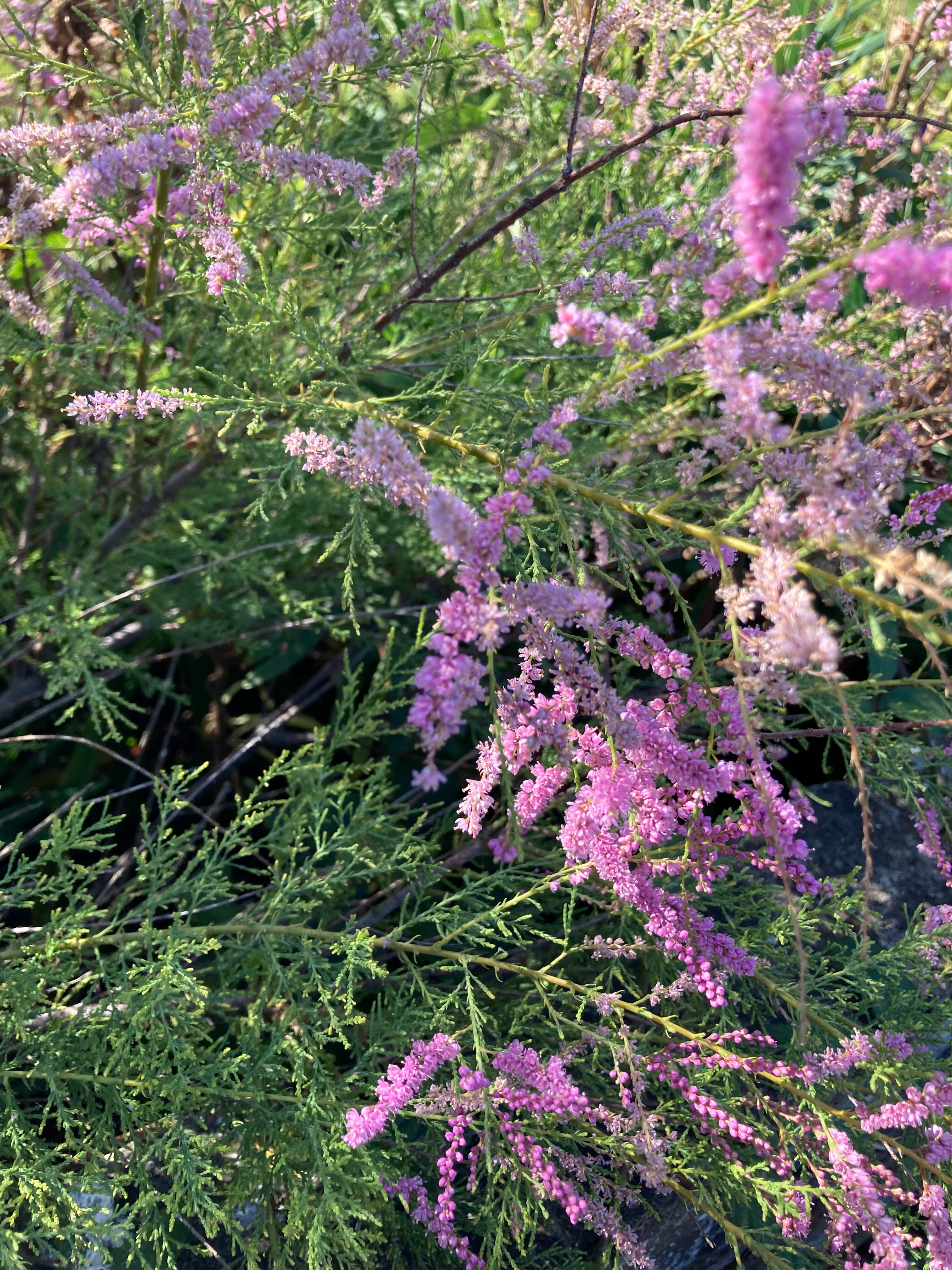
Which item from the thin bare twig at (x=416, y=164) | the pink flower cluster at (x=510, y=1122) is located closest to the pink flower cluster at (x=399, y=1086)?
the pink flower cluster at (x=510, y=1122)

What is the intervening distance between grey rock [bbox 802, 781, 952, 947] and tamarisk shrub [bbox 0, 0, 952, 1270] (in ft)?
0.34

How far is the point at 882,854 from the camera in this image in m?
2.32

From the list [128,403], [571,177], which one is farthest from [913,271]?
[128,403]

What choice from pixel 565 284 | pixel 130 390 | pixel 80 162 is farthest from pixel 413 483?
pixel 130 390

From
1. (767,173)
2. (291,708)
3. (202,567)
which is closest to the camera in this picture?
(767,173)

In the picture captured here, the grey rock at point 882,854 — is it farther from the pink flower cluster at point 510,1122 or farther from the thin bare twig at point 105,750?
the thin bare twig at point 105,750

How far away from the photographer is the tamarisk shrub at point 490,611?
109cm

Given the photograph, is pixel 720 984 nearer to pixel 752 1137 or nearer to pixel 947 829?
pixel 752 1137

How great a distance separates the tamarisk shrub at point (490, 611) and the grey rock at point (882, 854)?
0.34 ft

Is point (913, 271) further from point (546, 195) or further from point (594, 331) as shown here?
point (546, 195)

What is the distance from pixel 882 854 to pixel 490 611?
1.82 m

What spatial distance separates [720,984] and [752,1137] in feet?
0.69

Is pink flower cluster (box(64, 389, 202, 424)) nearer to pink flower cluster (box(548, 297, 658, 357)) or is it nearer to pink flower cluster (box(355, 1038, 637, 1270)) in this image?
pink flower cluster (box(548, 297, 658, 357))

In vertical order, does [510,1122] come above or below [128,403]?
below
